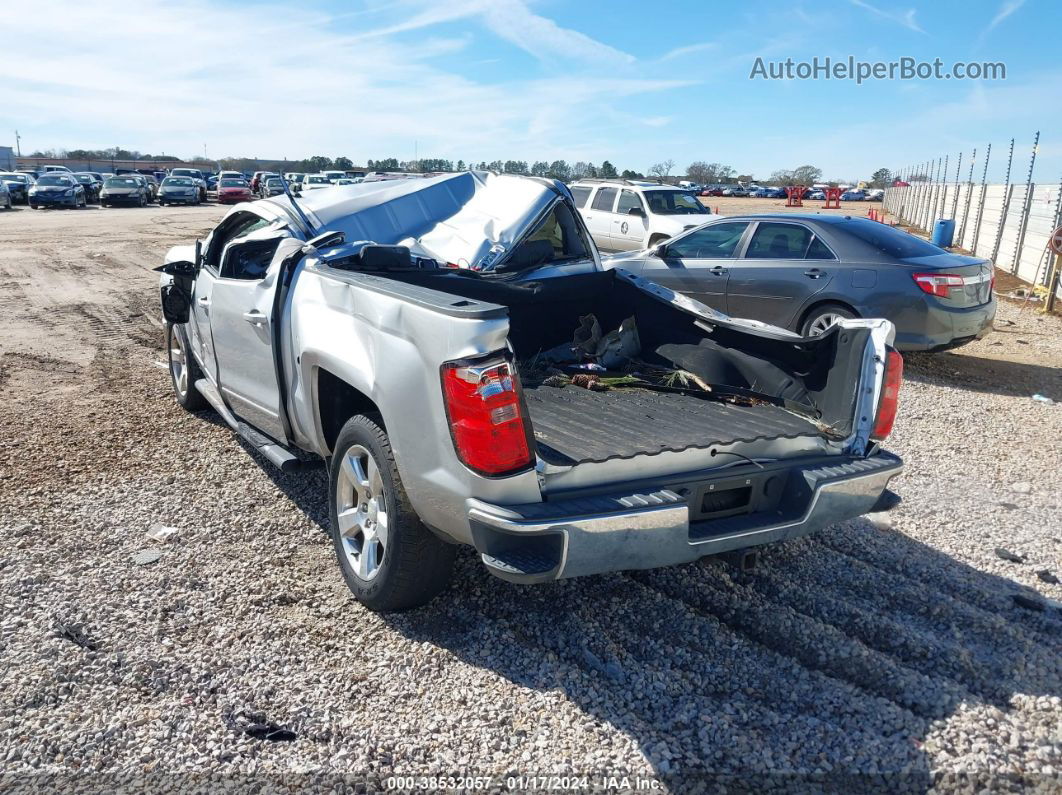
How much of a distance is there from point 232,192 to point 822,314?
37.4m

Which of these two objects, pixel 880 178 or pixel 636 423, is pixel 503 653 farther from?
pixel 880 178

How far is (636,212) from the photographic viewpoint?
48.5 ft

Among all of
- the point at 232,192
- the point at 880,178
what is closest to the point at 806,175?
the point at 880,178

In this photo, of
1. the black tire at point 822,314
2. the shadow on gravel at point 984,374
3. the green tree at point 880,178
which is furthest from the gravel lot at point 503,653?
the green tree at point 880,178

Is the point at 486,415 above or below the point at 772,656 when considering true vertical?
above

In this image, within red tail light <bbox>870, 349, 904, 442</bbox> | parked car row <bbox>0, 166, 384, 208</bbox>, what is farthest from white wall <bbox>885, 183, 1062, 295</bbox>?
parked car row <bbox>0, 166, 384, 208</bbox>

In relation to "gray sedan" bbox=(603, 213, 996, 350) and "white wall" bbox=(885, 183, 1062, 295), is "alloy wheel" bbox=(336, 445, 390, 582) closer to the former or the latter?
"gray sedan" bbox=(603, 213, 996, 350)

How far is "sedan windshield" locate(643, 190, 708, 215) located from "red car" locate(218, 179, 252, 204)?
1161 inches

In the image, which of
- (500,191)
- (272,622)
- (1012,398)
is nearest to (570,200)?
(500,191)

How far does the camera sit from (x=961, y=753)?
272 cm

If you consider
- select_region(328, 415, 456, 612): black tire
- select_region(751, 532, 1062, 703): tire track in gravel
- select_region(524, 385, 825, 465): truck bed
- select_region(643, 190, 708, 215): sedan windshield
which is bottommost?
select_region(751, 532, 1062, 703): tire track in gravel

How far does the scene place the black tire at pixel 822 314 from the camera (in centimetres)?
784

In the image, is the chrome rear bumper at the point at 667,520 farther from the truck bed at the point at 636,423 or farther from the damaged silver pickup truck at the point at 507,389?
the truck bed at the point at 636,423

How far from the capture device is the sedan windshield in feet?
48.3
